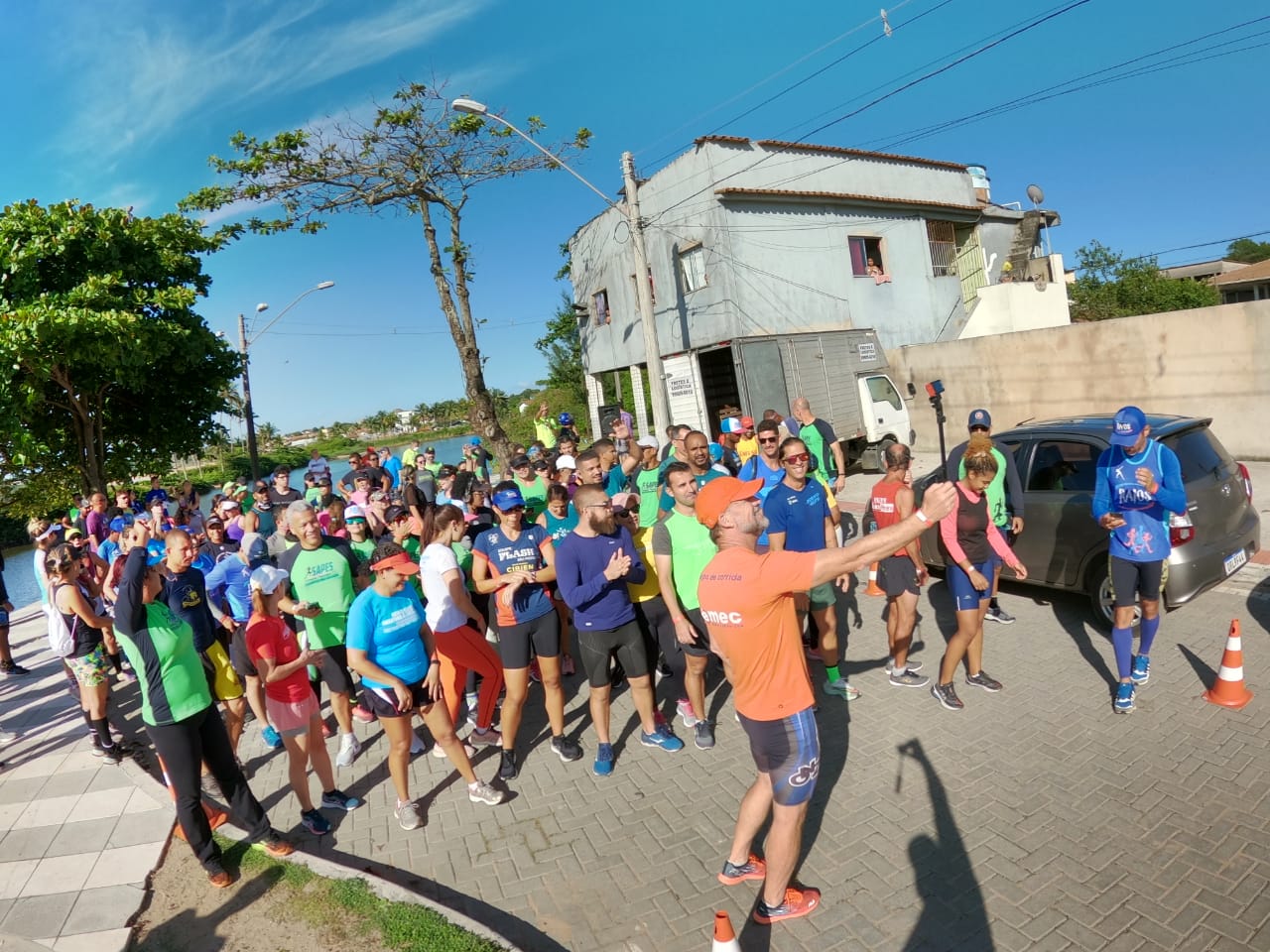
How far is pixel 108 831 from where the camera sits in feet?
15.4

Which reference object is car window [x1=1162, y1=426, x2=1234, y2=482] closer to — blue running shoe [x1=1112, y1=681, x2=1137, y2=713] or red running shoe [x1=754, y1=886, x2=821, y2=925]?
blue running shoe [x1=1112, y1=681, x2=1137, y2=713]

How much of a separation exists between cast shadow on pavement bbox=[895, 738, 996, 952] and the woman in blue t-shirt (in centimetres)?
276

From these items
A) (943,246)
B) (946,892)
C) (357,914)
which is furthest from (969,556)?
(943,246)

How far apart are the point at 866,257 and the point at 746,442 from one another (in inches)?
476

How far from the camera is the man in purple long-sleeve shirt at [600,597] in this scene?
4.43m

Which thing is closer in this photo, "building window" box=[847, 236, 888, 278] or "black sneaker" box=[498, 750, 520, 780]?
"black sneaker" box=[498, 750, 520, 780]

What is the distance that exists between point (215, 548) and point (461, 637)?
12.7 feet

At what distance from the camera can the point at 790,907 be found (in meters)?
3.18

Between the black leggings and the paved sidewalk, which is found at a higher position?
the black leggings

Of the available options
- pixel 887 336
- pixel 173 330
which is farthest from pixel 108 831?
pixel 887 336

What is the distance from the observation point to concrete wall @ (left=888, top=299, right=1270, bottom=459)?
444 inches

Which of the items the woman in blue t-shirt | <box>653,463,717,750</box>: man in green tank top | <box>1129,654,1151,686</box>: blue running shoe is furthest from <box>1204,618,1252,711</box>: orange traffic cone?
the woman in blue t-shirt

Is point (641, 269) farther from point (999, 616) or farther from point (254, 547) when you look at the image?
point (999, 616)

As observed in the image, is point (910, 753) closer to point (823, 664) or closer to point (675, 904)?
point (823, 664)
